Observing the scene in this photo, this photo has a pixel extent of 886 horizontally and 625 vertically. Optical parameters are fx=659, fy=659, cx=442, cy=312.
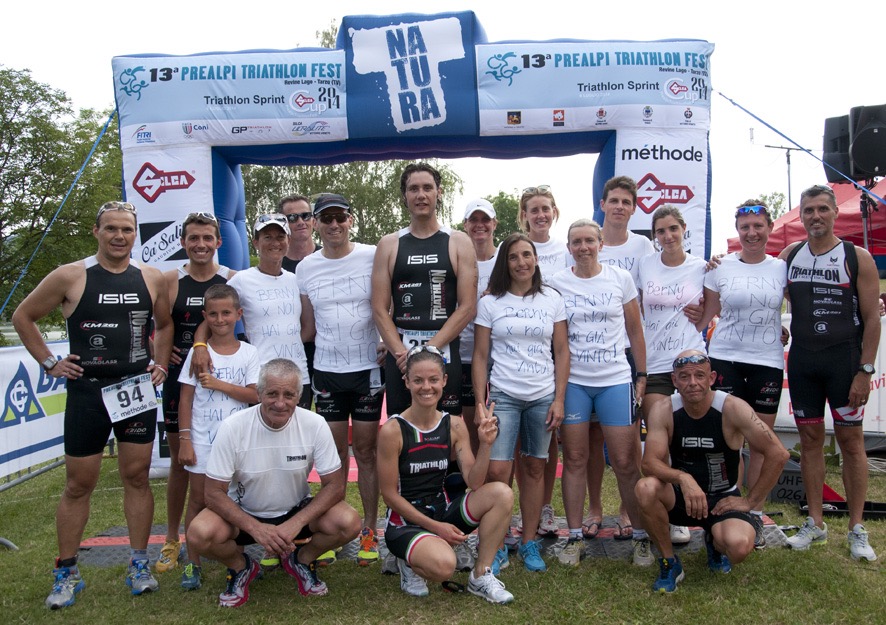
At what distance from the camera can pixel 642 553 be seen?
11.4 ft

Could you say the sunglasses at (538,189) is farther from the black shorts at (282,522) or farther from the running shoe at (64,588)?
Answer: the running shoe at (64,588)

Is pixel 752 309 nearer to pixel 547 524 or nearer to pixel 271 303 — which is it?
pixel 547 524

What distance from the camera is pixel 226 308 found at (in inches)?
133

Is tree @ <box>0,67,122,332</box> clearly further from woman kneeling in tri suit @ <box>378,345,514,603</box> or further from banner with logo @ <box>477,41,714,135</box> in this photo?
woman kneeling in tri suit @ <box>378,345,514,603</box>

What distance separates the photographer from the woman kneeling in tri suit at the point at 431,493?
3057mm

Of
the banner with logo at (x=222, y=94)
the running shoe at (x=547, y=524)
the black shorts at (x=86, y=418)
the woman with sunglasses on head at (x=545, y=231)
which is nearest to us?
the black shorts at (x=86, y=418)

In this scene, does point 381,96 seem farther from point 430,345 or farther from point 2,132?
point 2,132

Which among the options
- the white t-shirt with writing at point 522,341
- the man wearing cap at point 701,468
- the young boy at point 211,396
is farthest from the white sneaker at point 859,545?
the young boy at point 211,396

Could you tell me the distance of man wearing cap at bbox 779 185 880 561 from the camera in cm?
358

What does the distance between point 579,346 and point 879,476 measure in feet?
11.2

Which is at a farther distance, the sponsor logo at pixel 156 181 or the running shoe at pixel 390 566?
the sponsor logo at pixel 156 181

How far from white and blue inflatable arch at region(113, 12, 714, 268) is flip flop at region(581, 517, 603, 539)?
8.43 feet

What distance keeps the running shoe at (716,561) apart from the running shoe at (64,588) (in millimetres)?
3181

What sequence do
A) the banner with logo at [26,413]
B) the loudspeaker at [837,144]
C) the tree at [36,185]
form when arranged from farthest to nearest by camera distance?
1. the tree at [36,185]
2. the loudspeaker at [837,144]
3. the banner with logo at [26,413]
